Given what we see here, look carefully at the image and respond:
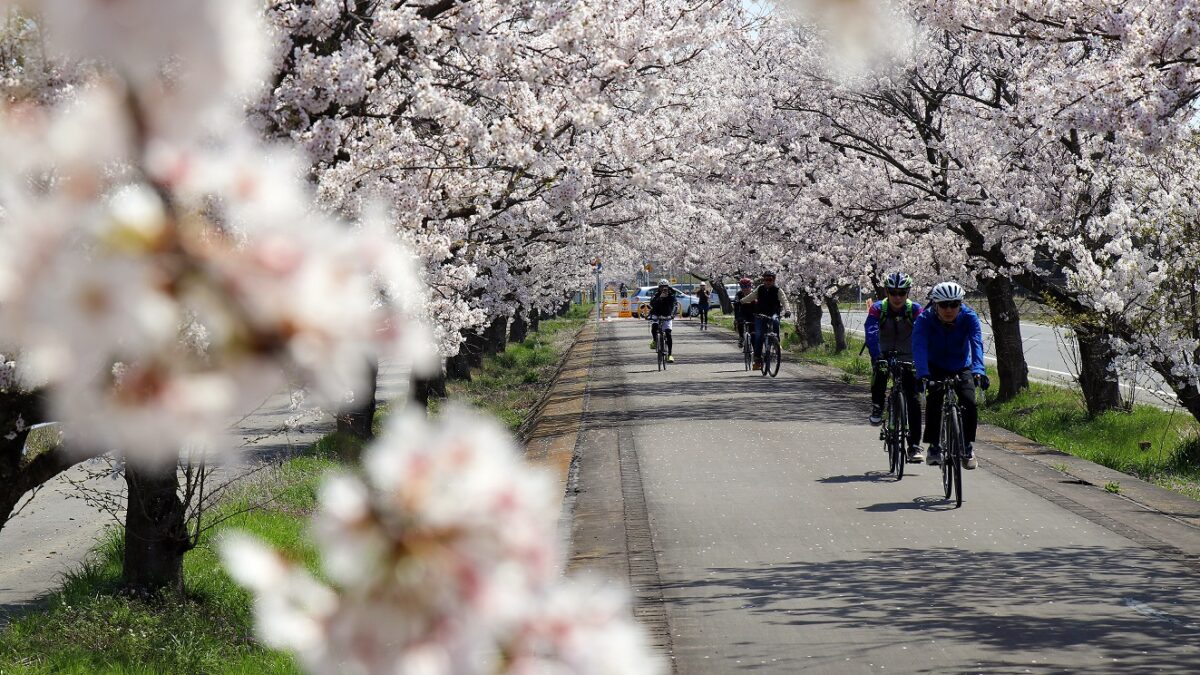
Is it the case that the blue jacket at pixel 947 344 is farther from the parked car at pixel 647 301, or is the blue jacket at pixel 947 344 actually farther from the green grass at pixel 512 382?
the parked car at pixel 647 301

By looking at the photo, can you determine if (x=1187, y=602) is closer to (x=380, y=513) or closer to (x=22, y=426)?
(x=22, y=426)

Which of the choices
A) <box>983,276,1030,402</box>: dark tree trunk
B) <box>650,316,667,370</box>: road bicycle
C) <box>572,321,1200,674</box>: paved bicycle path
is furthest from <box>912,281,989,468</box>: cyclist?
<box>650,316,667,370</box>: road bicycle

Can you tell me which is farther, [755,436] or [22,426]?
[755,436]

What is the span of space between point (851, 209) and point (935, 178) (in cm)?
236

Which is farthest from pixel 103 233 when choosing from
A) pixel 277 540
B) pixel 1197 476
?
pixel 1197 476

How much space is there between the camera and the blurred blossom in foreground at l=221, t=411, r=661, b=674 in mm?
884

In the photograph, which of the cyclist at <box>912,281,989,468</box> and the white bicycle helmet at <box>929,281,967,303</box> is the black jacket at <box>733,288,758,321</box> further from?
the white bicycle helmet at <box>929,281,967,303</box>

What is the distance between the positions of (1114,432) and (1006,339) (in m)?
4.58

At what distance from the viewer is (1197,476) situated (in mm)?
15406

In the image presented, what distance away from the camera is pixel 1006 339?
23609 millimetres

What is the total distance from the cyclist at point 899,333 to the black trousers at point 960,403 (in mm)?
709

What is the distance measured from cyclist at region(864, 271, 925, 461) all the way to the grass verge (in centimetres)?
286

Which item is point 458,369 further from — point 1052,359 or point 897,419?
point 897,419

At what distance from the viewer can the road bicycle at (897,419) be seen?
14070 millimetres
